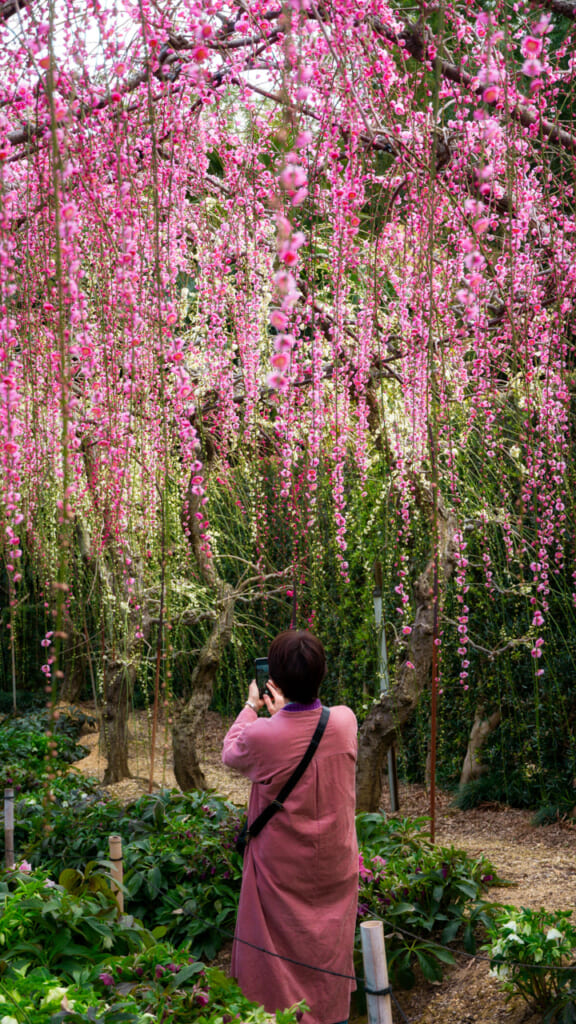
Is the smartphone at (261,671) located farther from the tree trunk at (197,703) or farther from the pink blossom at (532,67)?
the tree trunk at (197,703)

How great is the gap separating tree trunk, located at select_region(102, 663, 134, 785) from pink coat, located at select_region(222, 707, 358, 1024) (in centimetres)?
340

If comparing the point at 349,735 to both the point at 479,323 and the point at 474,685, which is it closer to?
the point at 479,323

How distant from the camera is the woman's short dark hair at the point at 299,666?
5.89 feet

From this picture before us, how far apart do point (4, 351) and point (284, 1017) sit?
4.46 feet

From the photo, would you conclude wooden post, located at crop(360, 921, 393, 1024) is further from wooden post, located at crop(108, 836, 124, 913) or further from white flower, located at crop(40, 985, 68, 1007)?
wooden post, located at crop(108, 836, 124, 913)

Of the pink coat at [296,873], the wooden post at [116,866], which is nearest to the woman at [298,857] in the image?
the pink coat at [296,873]

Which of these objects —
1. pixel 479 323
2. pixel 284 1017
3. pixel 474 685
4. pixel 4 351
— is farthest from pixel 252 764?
pixel 474 685

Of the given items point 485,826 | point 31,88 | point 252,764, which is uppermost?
point 31,88

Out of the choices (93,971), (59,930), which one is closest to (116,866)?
(59,930)

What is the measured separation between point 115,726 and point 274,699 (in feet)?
11.8

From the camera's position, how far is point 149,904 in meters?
2.87

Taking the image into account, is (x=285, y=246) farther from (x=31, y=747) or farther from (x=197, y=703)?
(x=31, y=747)

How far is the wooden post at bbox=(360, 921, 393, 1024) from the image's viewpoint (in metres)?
1.51

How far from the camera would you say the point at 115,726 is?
5.21m
